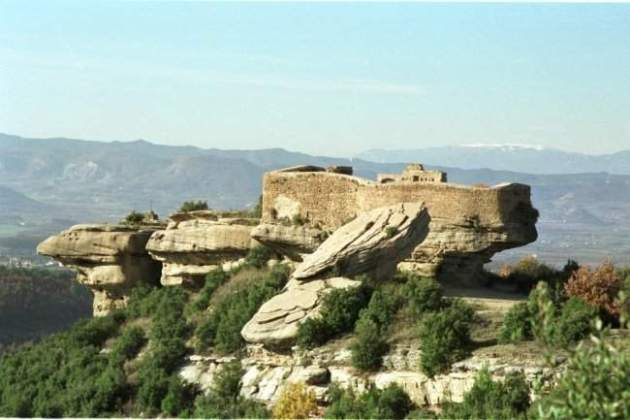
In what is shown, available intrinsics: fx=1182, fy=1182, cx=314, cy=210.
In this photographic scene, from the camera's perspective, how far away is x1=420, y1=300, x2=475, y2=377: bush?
70.8 feet

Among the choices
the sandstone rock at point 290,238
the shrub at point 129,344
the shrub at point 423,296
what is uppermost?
the sandstone rock at point 290,238

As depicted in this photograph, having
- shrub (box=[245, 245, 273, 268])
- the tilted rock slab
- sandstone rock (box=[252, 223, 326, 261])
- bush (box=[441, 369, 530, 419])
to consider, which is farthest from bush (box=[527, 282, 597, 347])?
shrub (box=[245, 245, 273, 268])

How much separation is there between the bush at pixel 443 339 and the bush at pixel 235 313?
4665 mm

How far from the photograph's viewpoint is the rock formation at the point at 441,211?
84.9 feet

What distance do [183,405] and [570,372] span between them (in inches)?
579

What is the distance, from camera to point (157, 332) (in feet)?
92.2

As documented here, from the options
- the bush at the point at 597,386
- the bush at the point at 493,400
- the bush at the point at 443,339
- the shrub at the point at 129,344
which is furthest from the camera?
the shrub at the point at 129,344

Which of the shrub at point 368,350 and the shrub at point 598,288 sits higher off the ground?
the shrub at point 598,288

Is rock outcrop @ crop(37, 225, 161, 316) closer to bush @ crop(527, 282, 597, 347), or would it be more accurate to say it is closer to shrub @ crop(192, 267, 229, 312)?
shrub @ crop(192, 267, 229, 312)

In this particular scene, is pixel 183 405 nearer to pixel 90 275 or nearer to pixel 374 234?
pixel 374 234

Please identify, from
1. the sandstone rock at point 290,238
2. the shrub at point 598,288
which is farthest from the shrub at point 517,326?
the sandstone rock at point 290,238

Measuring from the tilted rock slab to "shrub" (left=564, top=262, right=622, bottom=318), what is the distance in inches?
131

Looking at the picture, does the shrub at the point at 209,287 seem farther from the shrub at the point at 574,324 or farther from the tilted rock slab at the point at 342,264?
the shrub at the point at 574,324

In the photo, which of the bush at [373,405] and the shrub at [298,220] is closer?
the bush at [373,405]
